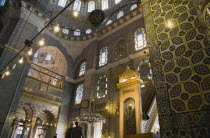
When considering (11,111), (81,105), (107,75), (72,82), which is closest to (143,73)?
(107,75)

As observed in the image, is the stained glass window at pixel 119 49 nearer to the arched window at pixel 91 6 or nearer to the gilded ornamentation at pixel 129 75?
the gilded ornamentation at pixel 129 75

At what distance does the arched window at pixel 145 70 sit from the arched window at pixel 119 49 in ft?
6.76

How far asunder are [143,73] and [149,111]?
3477 mm

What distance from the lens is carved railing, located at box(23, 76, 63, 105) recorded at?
35.6ft

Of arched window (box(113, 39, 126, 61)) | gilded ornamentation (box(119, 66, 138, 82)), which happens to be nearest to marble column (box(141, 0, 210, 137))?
gilded ornamentation (box(119, 66, 138, 82))

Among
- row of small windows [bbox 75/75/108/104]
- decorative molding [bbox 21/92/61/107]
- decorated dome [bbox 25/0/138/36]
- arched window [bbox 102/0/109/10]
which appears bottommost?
decorative molding [bbox 21/92/61/107]

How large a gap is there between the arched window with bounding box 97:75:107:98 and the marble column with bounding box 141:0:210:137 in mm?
9386

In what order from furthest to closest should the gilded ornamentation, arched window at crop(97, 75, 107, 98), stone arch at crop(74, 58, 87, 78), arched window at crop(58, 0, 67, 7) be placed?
arched window at crop(58, 0, 67, 7), stone arch at crop(74, 58, 87, 78), arched window at crop(97, 75, 107, 98), the gilded ornamentation

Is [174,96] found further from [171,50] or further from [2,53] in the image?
[2,53]

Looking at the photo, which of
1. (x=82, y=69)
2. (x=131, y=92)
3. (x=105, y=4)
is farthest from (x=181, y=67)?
(x=105, y=4)

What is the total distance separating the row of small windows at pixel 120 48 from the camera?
1116 cm

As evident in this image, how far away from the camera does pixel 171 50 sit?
7.57ft

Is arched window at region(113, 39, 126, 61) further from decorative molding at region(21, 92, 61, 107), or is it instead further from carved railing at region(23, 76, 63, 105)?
decorative molding at region(21, 92, 61, 107)

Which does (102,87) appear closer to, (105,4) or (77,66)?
(77,66)
